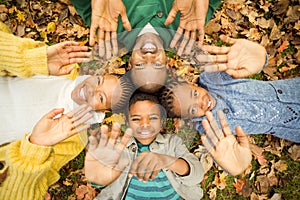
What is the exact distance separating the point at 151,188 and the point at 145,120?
408mm

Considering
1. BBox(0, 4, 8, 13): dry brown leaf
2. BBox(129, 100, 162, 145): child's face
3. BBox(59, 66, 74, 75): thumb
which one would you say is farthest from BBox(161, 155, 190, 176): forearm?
BBox(0, 4, 8, 13): dry brown leaf

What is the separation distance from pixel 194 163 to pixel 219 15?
95 cm

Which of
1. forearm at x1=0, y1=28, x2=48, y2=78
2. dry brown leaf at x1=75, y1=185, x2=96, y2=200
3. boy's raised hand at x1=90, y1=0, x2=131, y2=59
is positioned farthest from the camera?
dry brown leaf at x1=75, y1=185, x2=96, y2=200

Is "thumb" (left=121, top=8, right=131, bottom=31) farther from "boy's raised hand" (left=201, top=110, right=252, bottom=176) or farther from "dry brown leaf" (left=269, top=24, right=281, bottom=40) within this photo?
"dry brown leaf" (left=269, top=24, right=281, bottom=40)

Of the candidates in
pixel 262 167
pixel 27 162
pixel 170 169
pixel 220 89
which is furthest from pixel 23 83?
pixel 262 167

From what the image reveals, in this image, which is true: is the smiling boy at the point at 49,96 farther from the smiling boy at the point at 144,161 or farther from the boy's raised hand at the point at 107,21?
the boy's raised hand at the point at 107,21

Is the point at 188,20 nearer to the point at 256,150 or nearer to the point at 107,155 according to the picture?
the point at 107,155

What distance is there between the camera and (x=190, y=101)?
1556 mm

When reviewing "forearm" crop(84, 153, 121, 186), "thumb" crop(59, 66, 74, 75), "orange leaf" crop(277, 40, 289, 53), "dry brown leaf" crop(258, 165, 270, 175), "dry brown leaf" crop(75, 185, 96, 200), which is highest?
"orange leaf" crop(277, 40, 289, 53)

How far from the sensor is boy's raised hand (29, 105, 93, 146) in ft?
A: 5.03

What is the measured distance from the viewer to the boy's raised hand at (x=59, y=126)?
153 centimetres

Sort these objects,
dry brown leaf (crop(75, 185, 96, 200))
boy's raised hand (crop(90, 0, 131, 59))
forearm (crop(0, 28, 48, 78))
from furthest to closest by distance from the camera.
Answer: dry brown leaf (crop(75, 185, 96, 200)), boy's raised hand (crop(90, 0, 131, 59)), forearm (crop(0, 28, 48, 78))

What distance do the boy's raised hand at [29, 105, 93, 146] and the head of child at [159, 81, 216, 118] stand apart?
0.32m

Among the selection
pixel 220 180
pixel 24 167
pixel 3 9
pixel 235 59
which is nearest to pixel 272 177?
pixel 220 180
